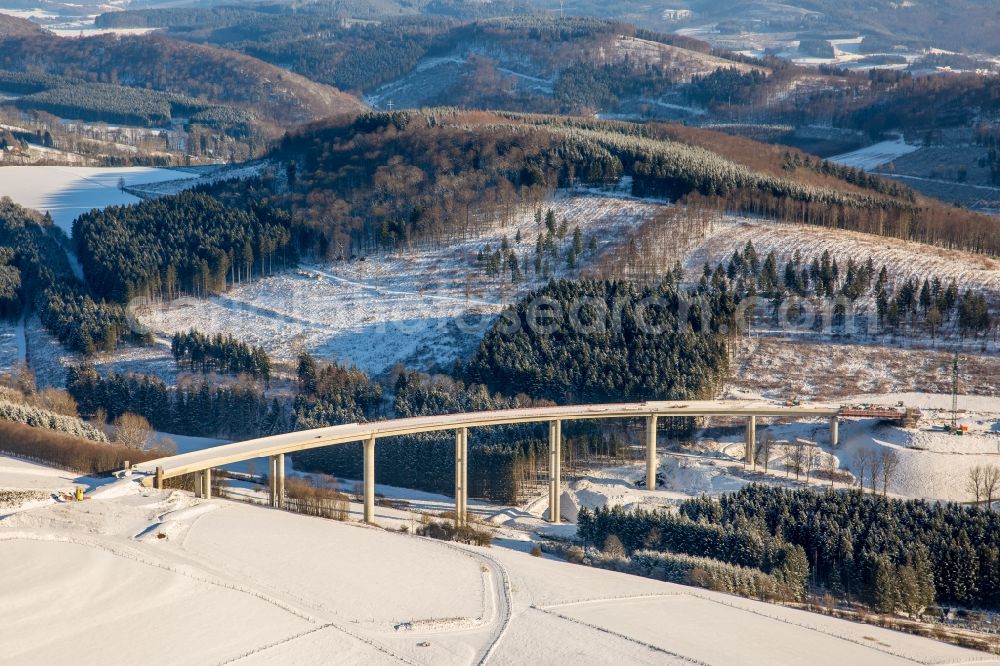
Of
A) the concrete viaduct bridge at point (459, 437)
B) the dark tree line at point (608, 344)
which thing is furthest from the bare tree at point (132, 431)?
the dark tree line at point (608, 344)

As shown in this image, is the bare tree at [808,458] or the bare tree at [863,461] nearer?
the bare tree at [863,461]

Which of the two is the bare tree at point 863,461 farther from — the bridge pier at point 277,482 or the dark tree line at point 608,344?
the bridge pier at point 277,482

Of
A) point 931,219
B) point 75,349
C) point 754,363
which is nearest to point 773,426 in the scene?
point 754,363

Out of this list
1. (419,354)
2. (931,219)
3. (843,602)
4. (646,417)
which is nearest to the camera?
(843,602)

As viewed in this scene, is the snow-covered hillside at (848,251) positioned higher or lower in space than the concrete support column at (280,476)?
higher

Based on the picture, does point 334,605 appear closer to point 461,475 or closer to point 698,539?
point 698,539

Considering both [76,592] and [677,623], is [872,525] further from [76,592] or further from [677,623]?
[76,592]

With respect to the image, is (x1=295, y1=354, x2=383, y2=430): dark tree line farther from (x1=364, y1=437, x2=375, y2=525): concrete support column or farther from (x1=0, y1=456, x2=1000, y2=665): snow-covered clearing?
(x1=0, y1=456, x2=1000, y2=665): snow-covered clearing
